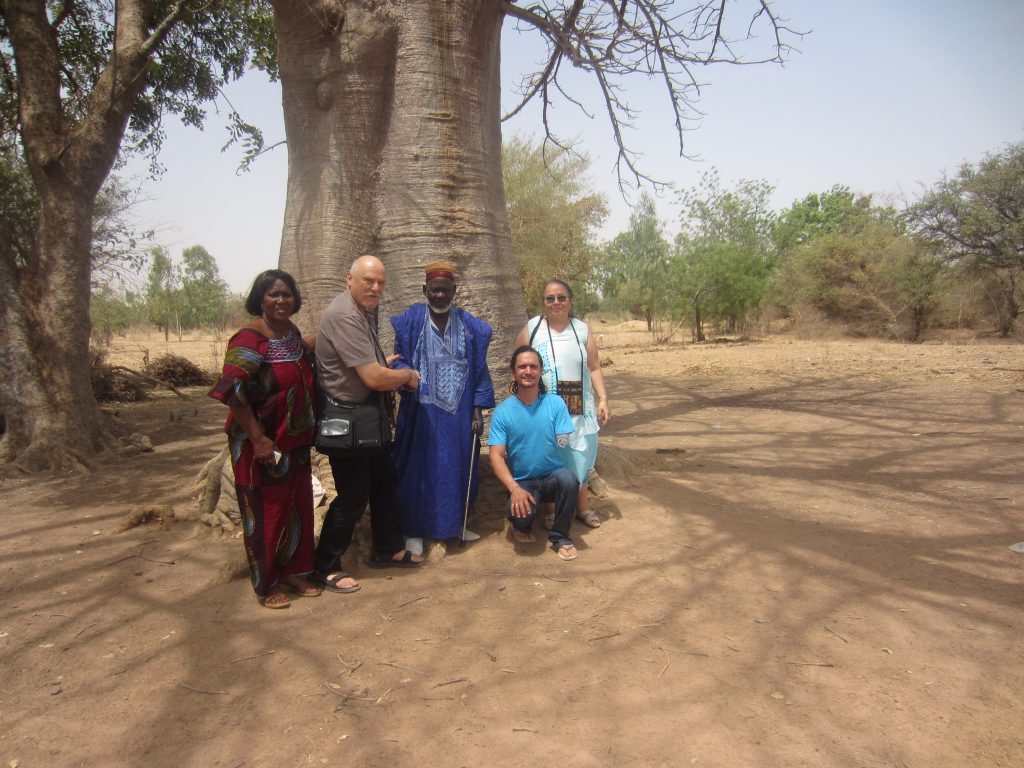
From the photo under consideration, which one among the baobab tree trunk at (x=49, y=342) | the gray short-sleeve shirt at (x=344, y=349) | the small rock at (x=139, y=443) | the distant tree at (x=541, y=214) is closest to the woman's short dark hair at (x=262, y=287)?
the gray short-sleeve shirt at (x=344, y=349)

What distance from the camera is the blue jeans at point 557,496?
3.29 meters

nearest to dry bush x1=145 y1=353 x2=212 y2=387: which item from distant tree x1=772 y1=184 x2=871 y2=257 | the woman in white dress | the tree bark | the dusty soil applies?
the tree bark

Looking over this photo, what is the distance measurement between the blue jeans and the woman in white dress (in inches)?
6.6

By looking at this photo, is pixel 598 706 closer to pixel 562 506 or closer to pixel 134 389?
pixel 562 506

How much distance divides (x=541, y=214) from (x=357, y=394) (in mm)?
18137

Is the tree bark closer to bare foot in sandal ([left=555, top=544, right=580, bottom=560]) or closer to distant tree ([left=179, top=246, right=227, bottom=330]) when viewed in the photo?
bare foot in sandal ([left=555, top=544, right=580, bottom=560])

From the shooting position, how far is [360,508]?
121 inches

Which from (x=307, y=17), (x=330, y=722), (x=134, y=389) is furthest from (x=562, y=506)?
(x=134, y=389)

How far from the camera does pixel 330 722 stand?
203 cm

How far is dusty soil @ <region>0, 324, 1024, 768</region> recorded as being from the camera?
1915 millimetres

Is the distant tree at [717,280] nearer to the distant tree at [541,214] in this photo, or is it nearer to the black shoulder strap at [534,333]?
the distant tree at [541,214]

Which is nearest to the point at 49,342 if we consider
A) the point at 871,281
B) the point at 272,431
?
the point at 272,431

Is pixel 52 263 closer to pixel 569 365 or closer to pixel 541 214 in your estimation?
pixel 569 365

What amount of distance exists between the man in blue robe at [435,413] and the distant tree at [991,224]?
19098 millimetres
